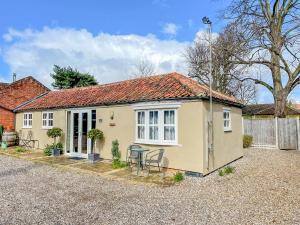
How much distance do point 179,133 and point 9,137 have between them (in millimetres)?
14957

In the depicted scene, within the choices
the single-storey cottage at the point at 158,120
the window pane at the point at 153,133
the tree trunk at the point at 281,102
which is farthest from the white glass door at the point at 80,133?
the tree trunk at the point at 281,102

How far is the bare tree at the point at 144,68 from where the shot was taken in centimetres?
4362

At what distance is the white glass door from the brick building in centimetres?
932

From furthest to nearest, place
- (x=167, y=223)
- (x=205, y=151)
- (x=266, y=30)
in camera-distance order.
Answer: (x=266, y=30), (x=205, y=151), (x=167, y=223)

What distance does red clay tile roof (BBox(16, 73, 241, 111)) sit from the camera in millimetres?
9648

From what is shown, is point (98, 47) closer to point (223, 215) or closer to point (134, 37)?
point (134, 37)

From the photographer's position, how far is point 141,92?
11.2m

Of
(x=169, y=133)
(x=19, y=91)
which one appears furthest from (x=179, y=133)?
(x=19, y=91)

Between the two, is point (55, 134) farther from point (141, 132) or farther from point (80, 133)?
point (141, 132)

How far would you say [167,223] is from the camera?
479 centimetres

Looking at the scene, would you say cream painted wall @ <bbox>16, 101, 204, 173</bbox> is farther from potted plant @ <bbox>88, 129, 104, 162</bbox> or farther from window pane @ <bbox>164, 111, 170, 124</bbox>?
window pane @ <bbox>164, 111, 170, 124</bbox>

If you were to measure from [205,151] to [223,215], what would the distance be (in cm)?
377

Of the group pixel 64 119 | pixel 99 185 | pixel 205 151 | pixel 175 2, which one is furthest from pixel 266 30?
pixel 99 185

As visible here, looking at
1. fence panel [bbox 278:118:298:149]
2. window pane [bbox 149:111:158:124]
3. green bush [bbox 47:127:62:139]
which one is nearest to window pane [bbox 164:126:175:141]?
window pane [bbox 149:111:158:124]
